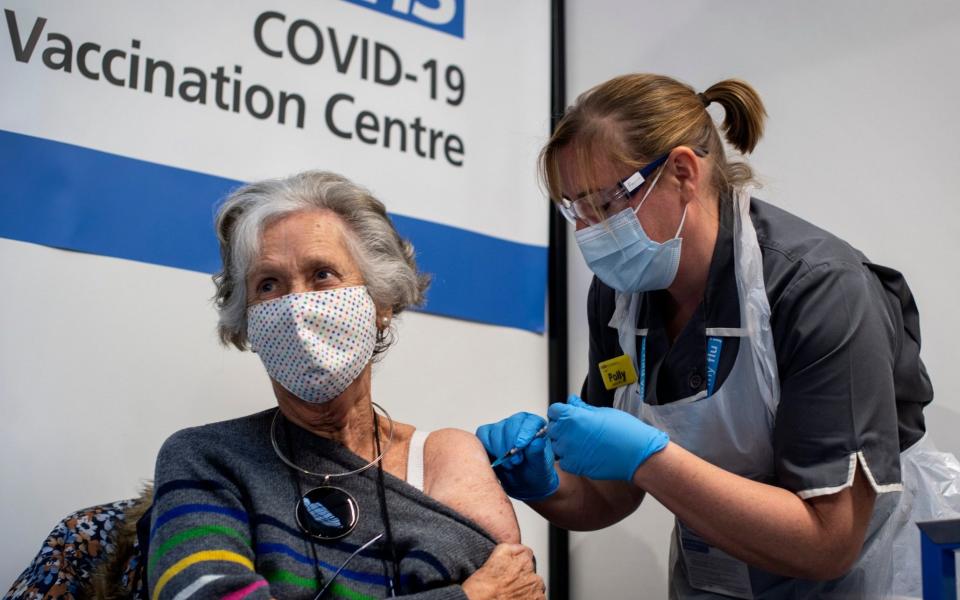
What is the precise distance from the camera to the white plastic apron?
1680 mm

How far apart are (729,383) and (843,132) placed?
0.93m

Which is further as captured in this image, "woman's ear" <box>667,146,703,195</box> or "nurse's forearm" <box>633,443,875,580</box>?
"woman's ear" <box>667,146,703,195</box>

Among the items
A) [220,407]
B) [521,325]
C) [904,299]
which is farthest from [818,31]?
[220,407]

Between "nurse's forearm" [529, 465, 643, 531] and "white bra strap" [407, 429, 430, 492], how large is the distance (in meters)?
0.31

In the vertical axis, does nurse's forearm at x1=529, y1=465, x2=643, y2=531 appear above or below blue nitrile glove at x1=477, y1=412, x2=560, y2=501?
below

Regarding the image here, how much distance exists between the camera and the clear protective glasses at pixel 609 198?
173 centimetres

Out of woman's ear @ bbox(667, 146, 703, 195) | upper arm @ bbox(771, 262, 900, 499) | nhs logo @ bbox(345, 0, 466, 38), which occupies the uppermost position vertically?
nhs logo @ bbox(345, 0, 466, 38)

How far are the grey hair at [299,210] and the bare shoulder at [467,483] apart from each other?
0.23 meters

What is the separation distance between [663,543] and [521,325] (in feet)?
2.30

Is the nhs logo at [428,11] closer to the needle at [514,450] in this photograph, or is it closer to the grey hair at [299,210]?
the grey hair at [299,210]

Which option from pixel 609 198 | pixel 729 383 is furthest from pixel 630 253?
pixel 729 383

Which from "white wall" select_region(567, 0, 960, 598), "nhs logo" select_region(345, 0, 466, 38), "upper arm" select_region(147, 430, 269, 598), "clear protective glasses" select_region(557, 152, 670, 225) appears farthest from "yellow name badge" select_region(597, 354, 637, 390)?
"nhs logo" select_region(345, 0, 466, 38)

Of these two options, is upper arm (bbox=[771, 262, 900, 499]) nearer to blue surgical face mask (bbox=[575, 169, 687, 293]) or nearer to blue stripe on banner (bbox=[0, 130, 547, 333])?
blue surgical face mask (bbox=[575, 169, 687, 293])

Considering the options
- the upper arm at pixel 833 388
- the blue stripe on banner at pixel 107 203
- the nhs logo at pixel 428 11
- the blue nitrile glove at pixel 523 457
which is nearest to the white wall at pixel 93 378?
the blue stripe on banner at pixel 107 203
